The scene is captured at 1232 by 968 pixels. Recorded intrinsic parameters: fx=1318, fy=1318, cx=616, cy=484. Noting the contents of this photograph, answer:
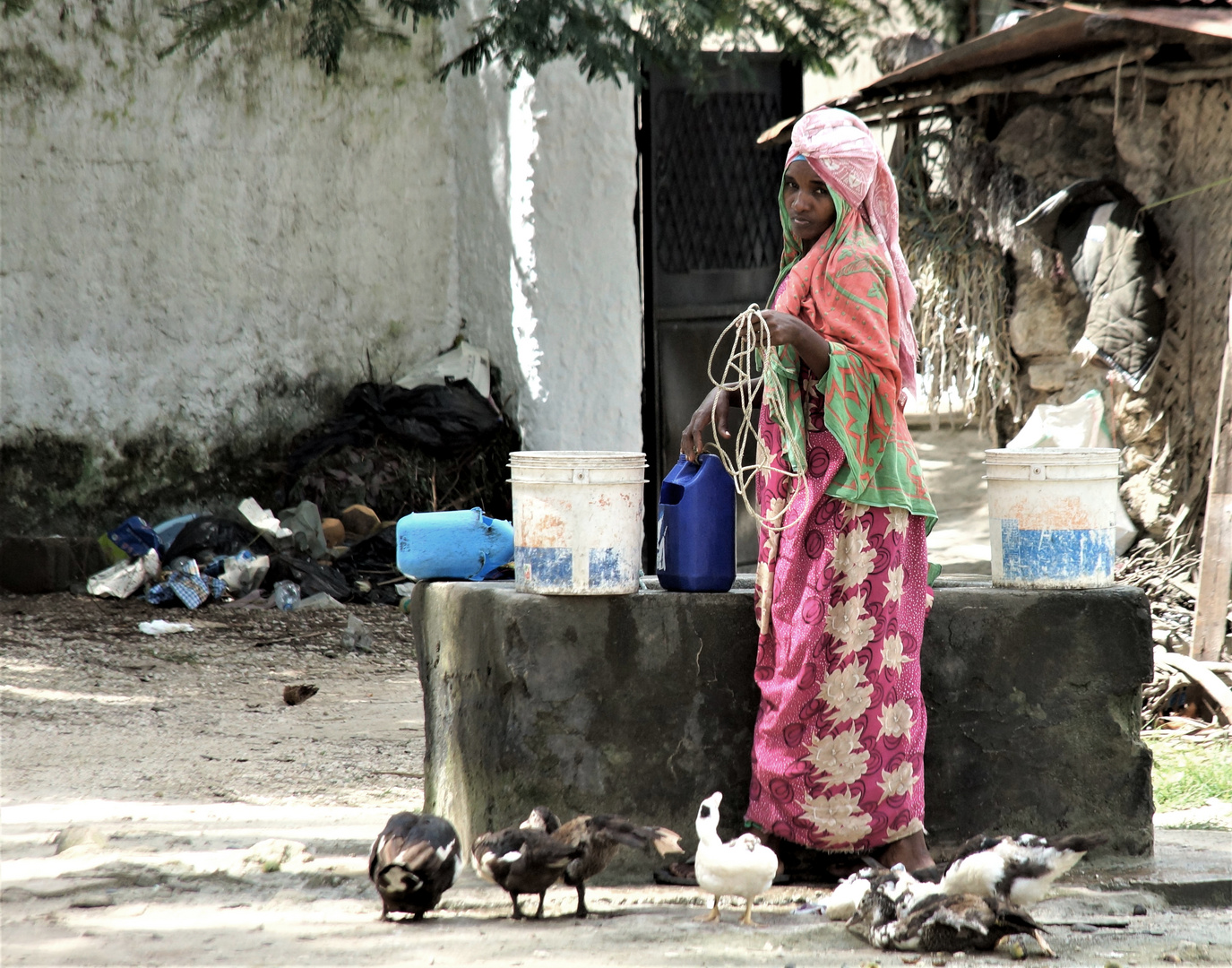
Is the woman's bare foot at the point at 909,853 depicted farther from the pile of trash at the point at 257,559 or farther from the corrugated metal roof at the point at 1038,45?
the pile of trash at the point at 257,559

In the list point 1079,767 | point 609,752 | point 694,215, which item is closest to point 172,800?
point 609,752

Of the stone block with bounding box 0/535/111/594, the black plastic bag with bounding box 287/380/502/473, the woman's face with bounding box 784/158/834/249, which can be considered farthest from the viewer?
the black plastic bag with bounding box 287/380/502/473

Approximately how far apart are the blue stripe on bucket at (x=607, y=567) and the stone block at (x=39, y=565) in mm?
4713

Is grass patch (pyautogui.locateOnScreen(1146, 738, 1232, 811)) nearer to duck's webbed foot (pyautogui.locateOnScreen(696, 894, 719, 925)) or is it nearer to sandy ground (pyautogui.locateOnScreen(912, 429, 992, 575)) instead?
duck's webbed foot (pyautogui.locateOnScreen(696, 894, 719, 925))

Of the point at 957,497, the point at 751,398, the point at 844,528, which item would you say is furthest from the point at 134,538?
the point at 957,497

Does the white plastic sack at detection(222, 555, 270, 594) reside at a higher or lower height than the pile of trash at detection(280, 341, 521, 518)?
lower

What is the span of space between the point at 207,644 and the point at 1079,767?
4243 millimetres

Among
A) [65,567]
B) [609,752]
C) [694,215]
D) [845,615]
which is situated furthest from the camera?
[694,215]

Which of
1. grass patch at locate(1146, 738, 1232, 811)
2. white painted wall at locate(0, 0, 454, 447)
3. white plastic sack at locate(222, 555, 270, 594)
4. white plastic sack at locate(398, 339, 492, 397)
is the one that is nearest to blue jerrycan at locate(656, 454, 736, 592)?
grass patch at locate(1146, 738, 1232, 811)

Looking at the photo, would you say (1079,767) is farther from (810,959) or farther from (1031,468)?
(810,959)

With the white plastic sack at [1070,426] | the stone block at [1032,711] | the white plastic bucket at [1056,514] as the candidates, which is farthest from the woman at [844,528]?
the white plastic sack at [1070,426]

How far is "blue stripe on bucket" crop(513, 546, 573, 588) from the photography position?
3.42 meters

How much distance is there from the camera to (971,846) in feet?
10.0

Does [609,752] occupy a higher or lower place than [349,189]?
lower
